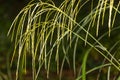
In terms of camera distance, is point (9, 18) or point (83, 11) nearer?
point (83, 11)

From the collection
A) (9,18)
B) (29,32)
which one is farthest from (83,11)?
(29,32)

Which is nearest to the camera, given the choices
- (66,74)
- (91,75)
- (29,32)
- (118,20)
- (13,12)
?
(29,32)

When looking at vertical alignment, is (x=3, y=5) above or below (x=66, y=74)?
above

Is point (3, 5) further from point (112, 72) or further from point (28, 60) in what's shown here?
point (112, 72)

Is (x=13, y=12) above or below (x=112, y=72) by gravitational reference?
above

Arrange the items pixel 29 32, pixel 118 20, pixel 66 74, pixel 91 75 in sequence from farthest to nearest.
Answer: pixel 66 74
pixel 91 75
pixel 118 20
pixel 29 32

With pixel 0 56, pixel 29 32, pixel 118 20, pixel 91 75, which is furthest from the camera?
pixel 0 56

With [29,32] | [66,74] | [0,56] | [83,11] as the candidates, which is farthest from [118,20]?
[29,32]

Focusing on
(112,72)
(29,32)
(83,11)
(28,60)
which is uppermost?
(29,32)

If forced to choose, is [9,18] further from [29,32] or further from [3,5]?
[29,32]
